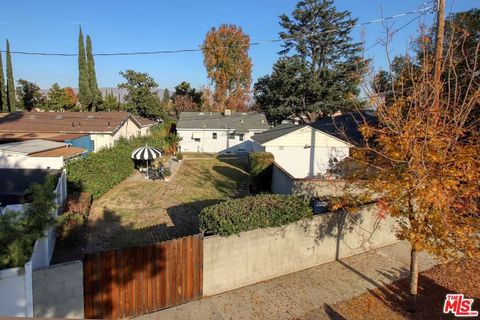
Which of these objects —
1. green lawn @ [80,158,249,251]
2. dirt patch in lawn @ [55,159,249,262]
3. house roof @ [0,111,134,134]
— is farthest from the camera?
house roof @ [0,111,134,134]

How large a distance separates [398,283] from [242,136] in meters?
28.1

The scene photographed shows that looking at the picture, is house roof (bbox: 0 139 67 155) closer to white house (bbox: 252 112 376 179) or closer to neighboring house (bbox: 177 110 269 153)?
white house (bbox: 252 112 376 179)

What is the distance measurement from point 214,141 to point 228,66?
74.8 feet

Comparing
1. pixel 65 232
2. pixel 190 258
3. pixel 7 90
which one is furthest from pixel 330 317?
pixel 7 90

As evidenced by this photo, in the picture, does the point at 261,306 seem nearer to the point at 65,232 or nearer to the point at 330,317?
the point at 330,317

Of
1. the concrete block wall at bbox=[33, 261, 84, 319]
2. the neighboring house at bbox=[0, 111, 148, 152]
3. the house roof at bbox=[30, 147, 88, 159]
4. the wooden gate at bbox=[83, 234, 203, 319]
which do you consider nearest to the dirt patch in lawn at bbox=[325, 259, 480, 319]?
the wooden gate at bbox=[83, 234, 203, 319]

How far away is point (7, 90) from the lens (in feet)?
152

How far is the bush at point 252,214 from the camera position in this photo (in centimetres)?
820

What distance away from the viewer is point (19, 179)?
13.0 m

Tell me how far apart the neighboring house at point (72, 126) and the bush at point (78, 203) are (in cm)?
912

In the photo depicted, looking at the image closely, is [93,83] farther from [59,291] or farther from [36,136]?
[59,291]

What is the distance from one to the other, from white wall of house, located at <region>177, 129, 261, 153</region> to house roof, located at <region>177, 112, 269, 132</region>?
0.55 m

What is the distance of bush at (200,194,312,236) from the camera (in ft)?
26.9

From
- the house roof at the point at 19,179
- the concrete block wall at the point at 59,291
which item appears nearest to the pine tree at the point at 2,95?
the house roof at the point at 19,179
